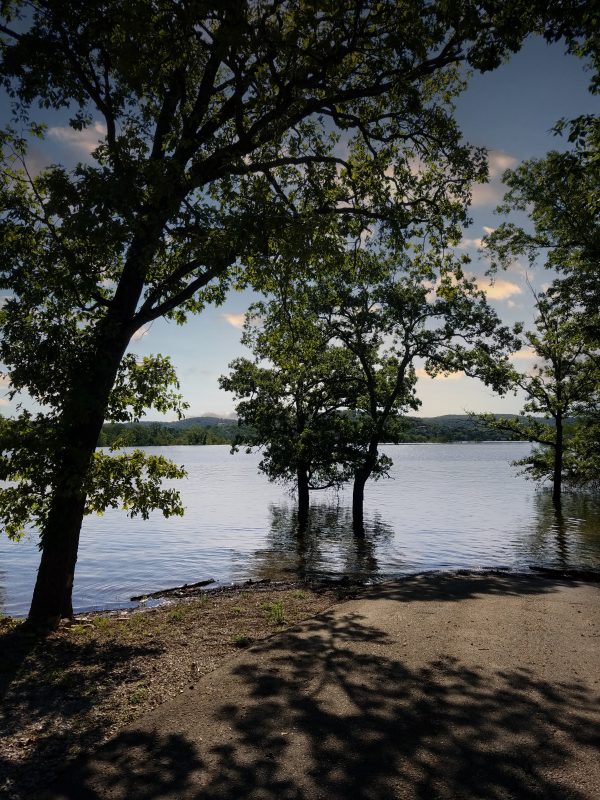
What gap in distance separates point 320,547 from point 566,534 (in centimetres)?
1414

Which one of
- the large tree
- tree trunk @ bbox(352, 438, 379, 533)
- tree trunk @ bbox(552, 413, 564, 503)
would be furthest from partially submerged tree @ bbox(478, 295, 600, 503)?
the large tree

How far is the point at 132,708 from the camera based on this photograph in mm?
6410

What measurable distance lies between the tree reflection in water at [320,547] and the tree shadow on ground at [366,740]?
11.5m

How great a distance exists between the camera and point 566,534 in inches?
1139

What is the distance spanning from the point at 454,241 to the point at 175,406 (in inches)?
349

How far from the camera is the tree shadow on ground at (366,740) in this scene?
4.76 meters

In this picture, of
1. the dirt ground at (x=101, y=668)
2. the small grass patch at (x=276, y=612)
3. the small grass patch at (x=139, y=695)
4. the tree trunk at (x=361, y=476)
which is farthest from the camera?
the tree trunk at (x=361, y=476)

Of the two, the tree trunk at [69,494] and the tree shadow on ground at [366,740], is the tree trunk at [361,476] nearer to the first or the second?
the tree trunk at [69,494]

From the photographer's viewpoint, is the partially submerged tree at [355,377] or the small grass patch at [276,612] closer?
the small grass patch at [276,612]

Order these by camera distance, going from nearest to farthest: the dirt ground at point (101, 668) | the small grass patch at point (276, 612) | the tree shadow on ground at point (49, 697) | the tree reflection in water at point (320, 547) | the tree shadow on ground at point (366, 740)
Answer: the tree shadow on ground at point (366, 740), the tree shadow on ground at point (49, 697), the dirt ground at point (101, 668), the small grass patch at point (276, 612), the tree reflection in water at point (320, 547)

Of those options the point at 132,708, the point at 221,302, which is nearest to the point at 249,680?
the point at 132,708

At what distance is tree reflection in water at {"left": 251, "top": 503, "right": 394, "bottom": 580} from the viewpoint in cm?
1978

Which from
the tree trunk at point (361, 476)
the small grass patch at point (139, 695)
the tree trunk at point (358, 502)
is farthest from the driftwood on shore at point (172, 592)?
the tree trunk at point (358, 502)

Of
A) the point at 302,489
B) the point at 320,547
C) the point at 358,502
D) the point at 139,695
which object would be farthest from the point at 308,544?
the point at 139,695
